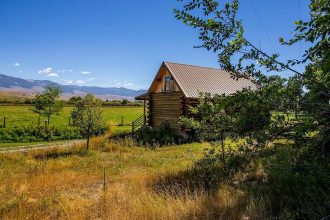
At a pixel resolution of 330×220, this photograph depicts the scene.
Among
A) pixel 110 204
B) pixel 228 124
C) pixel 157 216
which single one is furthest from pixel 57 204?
pixel 228 124

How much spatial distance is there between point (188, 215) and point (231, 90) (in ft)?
68.2

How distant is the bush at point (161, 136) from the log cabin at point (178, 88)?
22.9 inches

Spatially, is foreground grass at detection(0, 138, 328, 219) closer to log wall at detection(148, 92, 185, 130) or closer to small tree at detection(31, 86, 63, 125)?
log wall at detection(148, 92, 185, 130)

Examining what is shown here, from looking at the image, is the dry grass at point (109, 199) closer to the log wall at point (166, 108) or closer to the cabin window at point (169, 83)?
the log wall at point (166, 108)

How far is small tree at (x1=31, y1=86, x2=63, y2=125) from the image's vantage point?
95.0ft

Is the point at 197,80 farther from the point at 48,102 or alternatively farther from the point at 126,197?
the point at 126,197

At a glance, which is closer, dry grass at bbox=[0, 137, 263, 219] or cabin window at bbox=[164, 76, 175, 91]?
dry grass at bbox=[0, 137, 263, 219]

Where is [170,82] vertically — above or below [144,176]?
above

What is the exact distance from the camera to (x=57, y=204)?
21.8 ft

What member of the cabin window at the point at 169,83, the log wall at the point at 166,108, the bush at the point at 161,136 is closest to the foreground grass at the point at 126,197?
the bush at the point at 161,136

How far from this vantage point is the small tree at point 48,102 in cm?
2897

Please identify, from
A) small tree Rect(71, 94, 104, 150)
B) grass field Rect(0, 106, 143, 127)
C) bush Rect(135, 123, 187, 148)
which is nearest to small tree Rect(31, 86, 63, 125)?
grass field Rect(0, 106, 143, 127)

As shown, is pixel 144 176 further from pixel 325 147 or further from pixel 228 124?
pixel 325 147

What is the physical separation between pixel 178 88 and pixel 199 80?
7.66 feet
